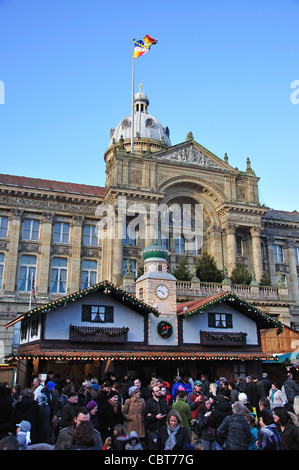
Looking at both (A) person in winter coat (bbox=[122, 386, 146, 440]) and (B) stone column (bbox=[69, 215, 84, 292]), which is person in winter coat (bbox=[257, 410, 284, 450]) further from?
(B) stone column (bbox=[69, 215, 84, 292])

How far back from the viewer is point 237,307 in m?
25.0

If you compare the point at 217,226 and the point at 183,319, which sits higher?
the point at 217,226

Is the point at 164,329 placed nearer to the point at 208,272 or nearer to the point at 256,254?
the point at 208,272

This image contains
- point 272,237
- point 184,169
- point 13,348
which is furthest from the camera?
point 272,237

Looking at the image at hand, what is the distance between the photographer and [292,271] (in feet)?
156

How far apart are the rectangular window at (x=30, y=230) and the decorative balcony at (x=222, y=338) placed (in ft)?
68.4

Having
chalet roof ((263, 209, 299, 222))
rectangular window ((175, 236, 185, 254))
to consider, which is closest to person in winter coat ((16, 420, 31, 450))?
rectangular window ((175, 236, 185, 254))

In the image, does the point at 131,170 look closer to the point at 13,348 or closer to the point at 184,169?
the point at 184,169

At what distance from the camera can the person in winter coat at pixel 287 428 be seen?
6891 millimetres

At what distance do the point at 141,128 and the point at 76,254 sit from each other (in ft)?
89.1

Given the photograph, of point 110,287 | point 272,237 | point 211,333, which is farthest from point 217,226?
point 110,287

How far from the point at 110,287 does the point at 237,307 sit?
8.03m

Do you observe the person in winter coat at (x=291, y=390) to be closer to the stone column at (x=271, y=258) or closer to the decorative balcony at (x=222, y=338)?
the decorative balcony at (x=222, y=338)
